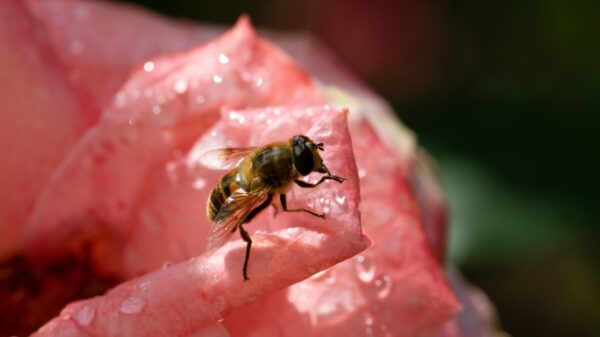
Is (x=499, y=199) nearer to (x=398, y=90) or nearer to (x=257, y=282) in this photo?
(x=398, y=90)

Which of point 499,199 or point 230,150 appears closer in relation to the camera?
point 230,150

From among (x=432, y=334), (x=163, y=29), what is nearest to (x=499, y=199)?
(x=163, y=29)

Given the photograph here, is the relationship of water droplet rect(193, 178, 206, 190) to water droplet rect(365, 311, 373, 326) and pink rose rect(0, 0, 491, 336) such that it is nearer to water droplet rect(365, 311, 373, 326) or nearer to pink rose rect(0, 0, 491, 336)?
pink rose rect(0, 0, 491, 336)

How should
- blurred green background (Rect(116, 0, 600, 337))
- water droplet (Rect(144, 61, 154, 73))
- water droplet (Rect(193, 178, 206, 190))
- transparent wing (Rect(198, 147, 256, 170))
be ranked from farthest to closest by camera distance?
blurred green background (Rect(116, 0, 600, 337)), water droplet (Rect(144, 61, 154, 73)), water droplet (Rect(193, 178, 206, 190)), transparent wing (Rect(198, 147, 256, 170))

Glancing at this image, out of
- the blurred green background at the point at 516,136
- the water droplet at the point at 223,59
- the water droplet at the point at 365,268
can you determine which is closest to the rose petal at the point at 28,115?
the water droplet at the point at 223,59

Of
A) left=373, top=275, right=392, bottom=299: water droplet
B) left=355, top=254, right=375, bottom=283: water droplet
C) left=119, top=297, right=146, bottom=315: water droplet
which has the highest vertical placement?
left=119, top=297, right=146, bottom=315: water droplet

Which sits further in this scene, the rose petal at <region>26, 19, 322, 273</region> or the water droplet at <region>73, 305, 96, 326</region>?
the rose petal at <region>26, 19, 322, 273</region>

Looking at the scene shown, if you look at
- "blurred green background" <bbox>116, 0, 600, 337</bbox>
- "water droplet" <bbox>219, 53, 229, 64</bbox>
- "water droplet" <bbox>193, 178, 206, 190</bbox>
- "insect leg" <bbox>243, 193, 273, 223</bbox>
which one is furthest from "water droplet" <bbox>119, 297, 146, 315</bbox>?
"blurred green background" <bbox>116, 0, 600, 337</bbox>
